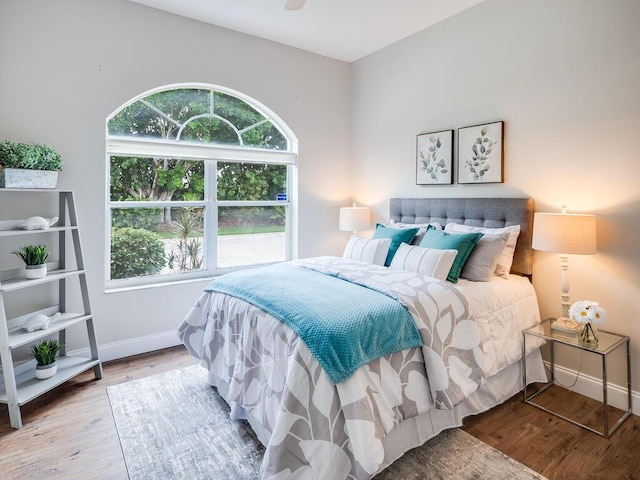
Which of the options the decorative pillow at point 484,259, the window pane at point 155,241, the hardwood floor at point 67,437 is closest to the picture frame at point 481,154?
→ the decorative pillow at point 484,259

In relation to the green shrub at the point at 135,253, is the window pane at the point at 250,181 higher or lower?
higher

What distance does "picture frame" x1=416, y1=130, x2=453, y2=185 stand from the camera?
337cm

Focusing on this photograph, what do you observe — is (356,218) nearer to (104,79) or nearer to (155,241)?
(155,241)

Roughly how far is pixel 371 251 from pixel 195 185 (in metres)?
1.81

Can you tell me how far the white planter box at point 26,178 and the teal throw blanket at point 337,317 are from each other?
4.81 feet

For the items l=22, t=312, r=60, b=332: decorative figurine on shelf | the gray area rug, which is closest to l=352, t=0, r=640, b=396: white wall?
the gray area rug

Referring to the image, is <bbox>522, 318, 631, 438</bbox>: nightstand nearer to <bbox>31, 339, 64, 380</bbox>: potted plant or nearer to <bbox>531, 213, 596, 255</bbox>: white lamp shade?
<bbox>531, 213, 596, 255</bbox>: white lamp shade

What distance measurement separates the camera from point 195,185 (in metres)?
3.61

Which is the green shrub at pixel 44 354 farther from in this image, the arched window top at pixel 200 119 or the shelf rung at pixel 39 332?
the arched window top at pixel 200 119

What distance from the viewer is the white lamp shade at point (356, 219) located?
4.01m

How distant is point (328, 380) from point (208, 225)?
2.48 meters

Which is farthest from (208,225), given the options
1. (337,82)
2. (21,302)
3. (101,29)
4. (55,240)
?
(337,82)

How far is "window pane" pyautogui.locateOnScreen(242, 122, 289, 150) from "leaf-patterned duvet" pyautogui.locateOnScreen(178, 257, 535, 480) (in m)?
1.81

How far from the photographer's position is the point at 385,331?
1844 mm
